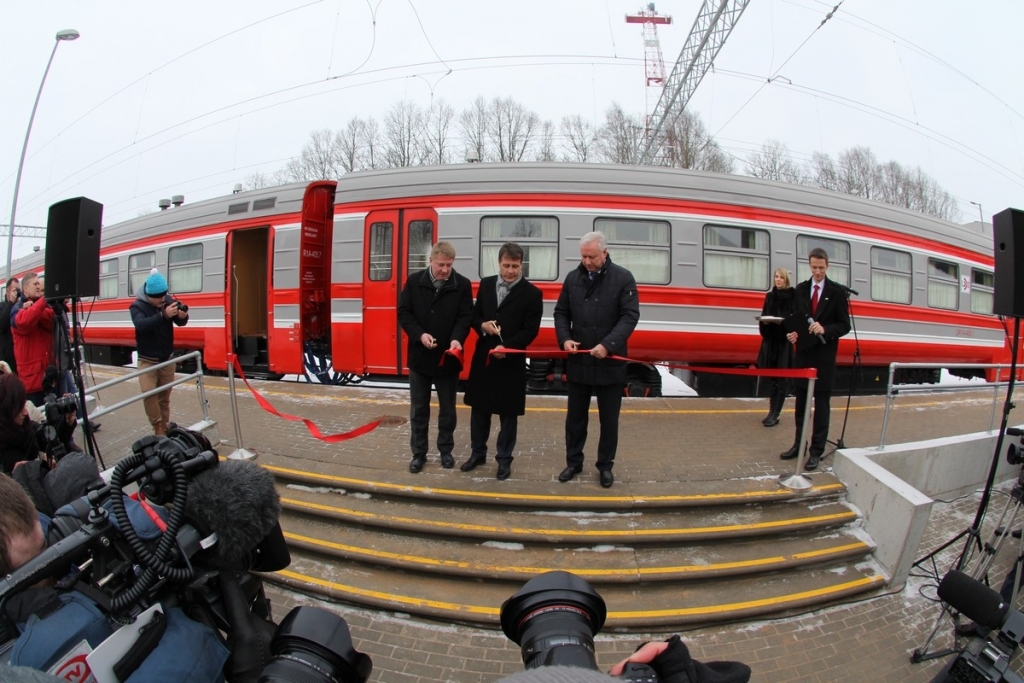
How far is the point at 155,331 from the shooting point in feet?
18.2

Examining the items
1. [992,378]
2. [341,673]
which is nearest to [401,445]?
[341,673]

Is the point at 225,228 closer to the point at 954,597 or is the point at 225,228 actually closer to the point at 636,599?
the point at 636,599

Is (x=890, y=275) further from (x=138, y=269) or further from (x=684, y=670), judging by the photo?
(x=138, y=269)

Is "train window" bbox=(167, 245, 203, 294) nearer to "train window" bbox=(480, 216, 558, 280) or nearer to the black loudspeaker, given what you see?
"train window" bbox=(480, 216, 558, 280)

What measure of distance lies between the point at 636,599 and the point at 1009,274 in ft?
11.1

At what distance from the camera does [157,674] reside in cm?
127

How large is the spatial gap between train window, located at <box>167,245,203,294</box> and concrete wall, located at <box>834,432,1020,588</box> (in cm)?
1078

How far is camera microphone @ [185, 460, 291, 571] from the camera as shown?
4.70 feet

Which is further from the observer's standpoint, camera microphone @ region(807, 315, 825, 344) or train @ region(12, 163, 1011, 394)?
train @ region(12, 163, 1011, 394)

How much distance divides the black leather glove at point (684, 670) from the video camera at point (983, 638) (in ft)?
7.74

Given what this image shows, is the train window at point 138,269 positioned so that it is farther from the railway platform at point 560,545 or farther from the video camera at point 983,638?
the video camera at point 983,638

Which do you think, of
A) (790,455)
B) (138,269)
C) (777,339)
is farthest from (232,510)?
(138,269)

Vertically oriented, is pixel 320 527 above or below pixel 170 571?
below

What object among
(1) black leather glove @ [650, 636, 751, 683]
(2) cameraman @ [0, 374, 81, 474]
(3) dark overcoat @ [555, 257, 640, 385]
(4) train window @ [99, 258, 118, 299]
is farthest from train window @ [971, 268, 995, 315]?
(4) train window @ [99, 258, 118, 299]
